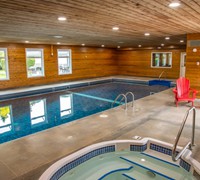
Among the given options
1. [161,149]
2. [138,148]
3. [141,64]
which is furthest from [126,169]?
[141,64]

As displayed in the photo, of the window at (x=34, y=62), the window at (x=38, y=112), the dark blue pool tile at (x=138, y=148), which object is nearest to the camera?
the dark blue pool tile at (x=138, y=148)

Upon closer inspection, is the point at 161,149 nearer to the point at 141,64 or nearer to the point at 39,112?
the point at 39,112

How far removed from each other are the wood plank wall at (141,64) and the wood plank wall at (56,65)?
775 millimetres

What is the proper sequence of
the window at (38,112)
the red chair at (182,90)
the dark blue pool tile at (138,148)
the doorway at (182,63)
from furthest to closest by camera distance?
the doorway at (182,63) < the red chair at (182,90) < the window at (38,112) < the dark blue pool tile at (138,148)

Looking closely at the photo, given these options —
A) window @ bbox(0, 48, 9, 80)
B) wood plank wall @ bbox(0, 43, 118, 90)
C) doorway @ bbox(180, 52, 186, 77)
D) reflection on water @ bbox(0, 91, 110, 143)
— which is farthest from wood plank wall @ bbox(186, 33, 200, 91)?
window @ bbox(0, 48, 9, 80)

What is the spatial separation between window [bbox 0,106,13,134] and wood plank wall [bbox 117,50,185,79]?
11066mm

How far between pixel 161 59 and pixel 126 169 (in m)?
13.0

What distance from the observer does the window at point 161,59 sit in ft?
48.0

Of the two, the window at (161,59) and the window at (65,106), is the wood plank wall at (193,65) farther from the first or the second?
the window at (161,59)

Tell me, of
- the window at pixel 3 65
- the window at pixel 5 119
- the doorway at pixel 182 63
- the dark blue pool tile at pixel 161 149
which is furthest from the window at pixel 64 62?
the dark blue pool tile at pixel 161 149

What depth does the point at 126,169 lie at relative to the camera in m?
3.31

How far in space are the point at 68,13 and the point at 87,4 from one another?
705 mm

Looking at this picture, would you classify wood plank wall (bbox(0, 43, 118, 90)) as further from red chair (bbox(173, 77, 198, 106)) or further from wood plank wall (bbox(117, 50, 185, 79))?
red chair (bbox(173, 77, 198, 106))

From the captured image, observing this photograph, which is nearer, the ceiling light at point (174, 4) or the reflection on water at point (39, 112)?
the ceiling light at point (174, 4)
